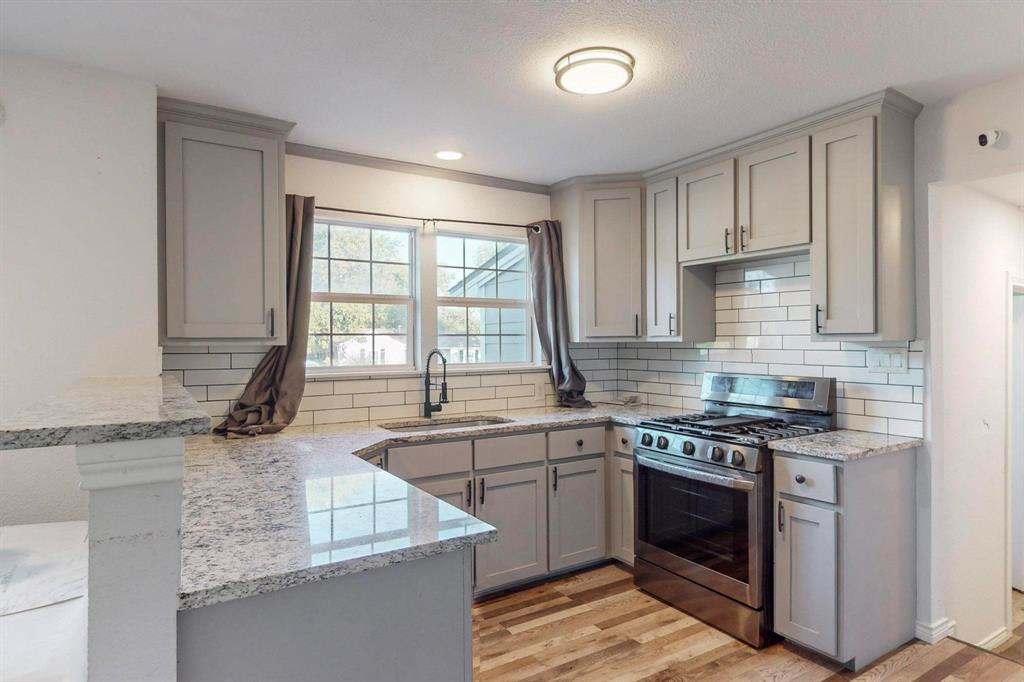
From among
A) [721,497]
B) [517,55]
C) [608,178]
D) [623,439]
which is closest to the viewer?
[517,55]

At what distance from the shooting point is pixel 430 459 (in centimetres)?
299

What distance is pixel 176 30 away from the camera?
2.01 meters

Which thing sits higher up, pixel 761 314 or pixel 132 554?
pixel 761 314

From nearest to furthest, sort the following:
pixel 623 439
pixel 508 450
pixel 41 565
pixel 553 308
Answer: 1. pixel 41 565
2. pixel 508 450
3. pixel 623 439
4. pixel 553 308

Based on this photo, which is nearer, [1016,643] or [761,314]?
[1016,643]

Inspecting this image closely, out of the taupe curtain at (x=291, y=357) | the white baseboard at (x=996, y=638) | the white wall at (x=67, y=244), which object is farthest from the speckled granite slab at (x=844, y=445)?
the white wall at (x=67, y=244)

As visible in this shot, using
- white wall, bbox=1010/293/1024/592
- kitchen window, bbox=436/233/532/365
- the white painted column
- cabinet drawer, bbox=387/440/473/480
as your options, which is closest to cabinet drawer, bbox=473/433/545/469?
cabinet drawer, bbox=387/440/473/480

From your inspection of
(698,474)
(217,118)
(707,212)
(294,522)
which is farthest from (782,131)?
(294,522)

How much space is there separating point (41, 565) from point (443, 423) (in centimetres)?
228

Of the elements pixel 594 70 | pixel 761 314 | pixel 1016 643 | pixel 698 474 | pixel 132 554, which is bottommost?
pixel 1016 643

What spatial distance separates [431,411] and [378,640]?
233 cm

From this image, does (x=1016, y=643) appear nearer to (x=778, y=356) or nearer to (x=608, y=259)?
(x=778, y=356)

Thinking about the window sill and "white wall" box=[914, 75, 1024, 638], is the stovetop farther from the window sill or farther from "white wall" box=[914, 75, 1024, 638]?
the window sill

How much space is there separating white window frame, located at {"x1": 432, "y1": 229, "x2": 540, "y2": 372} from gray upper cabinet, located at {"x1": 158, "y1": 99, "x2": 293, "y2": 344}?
43.7 inches
